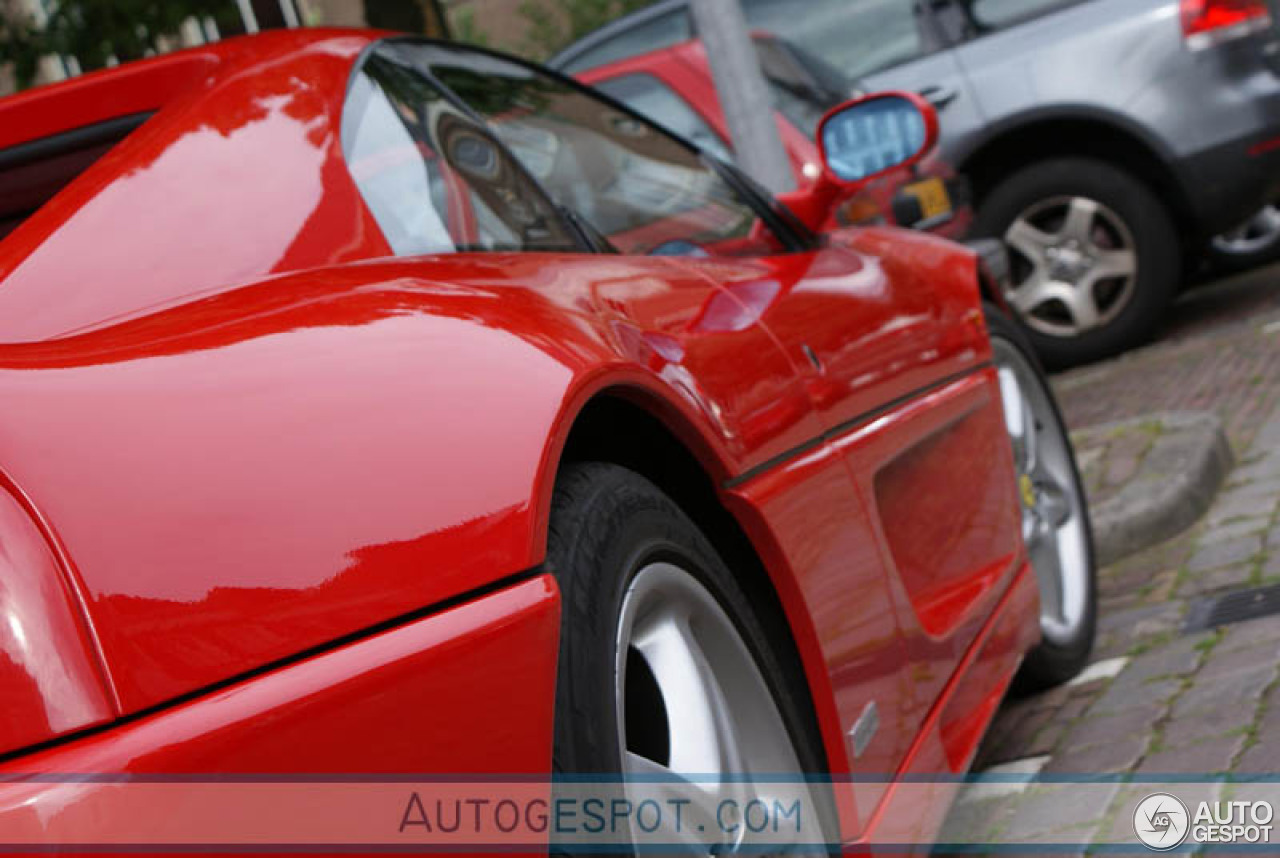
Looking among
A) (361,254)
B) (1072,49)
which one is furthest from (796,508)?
(1072,49)

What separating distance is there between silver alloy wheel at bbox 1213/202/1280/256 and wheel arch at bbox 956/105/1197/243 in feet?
4.42

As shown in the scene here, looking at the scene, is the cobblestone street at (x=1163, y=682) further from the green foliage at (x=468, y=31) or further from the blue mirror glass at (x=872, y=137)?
the green foliage at (x=468, y=31)

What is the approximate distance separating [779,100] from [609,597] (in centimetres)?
550

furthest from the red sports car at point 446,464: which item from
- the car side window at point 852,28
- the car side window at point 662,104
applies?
the car side window at point 852,28

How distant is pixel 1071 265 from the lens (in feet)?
25.9

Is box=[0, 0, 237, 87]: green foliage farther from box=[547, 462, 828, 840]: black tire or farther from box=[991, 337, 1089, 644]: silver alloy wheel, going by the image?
box=[547, 462, 828, 840]: black tire

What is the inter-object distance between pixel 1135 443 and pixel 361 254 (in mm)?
3985

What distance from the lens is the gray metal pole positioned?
5.47m

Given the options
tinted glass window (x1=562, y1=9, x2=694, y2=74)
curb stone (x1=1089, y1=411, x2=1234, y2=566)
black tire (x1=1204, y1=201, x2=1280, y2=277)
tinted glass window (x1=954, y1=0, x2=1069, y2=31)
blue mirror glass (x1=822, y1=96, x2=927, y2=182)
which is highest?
tinted glass window (x1=562, y1=9, x2=694, y2=74)

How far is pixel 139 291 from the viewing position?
196 cm

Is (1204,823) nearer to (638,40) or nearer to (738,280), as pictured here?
(738,280)

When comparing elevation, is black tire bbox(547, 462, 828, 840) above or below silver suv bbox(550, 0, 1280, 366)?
above

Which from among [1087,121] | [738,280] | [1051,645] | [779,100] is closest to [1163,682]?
[1051,645]

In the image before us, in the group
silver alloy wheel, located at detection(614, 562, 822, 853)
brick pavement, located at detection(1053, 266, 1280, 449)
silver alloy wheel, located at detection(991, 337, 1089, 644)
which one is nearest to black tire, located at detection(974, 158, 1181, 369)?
brick pavement, located at detection(1053, 266, 1280, 449)
